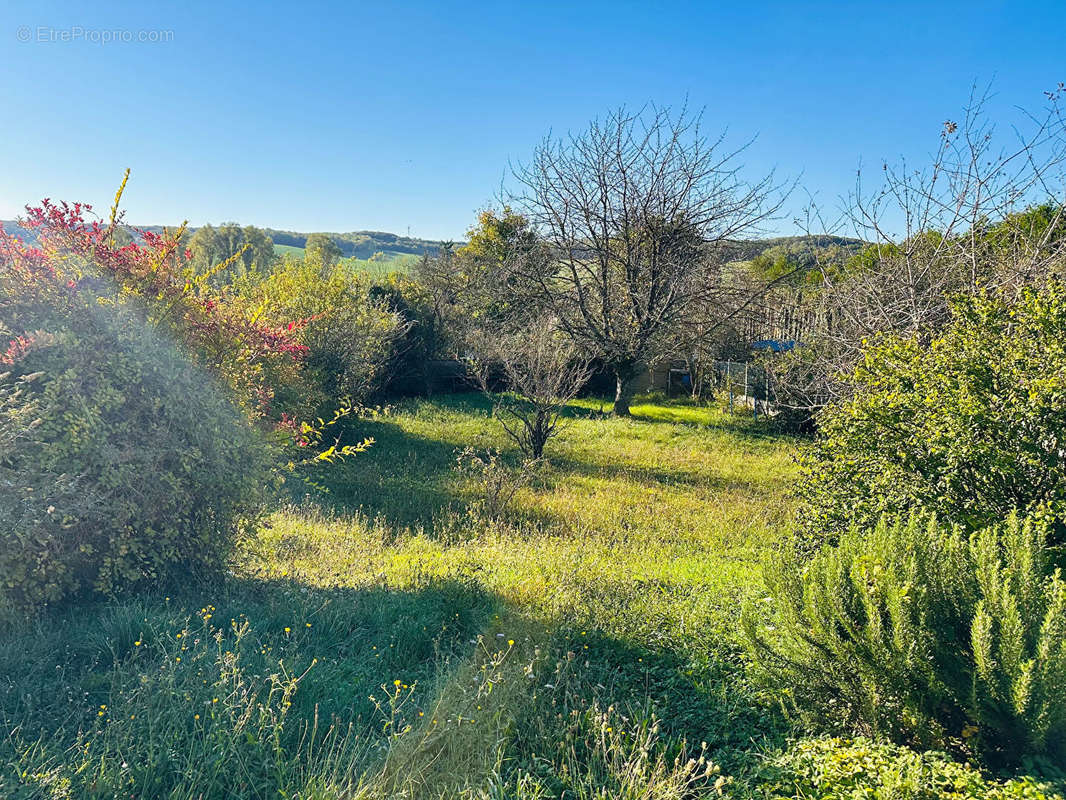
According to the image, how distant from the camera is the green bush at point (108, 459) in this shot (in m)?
3.17

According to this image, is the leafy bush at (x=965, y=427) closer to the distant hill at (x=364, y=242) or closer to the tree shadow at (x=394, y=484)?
the tree shadow at (x=394, y=484)

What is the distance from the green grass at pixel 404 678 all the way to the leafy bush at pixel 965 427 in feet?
3.74

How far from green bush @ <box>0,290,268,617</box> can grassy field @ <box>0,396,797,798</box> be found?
0.95 ft

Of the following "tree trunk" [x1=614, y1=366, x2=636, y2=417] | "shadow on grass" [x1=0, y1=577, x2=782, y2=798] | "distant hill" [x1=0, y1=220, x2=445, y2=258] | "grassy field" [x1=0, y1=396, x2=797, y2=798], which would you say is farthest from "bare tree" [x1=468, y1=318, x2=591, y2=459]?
"distant hill" [x1=0, y1=220, x2=445, y2=258]

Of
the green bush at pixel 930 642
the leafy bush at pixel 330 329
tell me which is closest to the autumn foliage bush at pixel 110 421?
the green bush at pixel 930 642

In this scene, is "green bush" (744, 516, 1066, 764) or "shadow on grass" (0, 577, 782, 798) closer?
"green bush" (744, 516, 1066, 764)

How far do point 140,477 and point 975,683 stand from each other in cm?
442

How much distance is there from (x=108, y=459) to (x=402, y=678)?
7.32 feet

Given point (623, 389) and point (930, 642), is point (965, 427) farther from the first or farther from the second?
point (623, 389)

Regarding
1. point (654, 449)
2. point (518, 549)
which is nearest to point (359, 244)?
point (654, 449)

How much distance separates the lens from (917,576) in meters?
2.47

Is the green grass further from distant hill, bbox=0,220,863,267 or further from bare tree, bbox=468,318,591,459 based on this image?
bare tree, bbox=468,318,591,459

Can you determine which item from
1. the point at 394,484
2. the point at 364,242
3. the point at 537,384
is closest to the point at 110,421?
the point at 394,484

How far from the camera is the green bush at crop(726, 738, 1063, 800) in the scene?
1.89 meters
